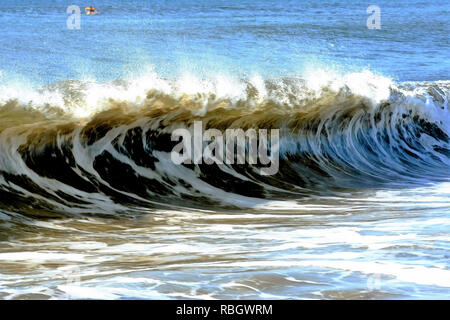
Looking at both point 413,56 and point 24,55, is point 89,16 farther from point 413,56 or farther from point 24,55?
point 413,56

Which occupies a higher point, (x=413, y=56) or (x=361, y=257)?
(x=413, y=56)

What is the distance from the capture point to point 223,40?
24172 mm

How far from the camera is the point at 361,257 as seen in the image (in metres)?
5.10

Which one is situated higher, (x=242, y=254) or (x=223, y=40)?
(x=223, y=40)

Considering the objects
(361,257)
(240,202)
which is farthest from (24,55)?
(361,257)

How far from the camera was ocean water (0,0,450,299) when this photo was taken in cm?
469

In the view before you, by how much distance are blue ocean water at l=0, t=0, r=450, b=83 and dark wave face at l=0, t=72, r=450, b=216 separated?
244cm

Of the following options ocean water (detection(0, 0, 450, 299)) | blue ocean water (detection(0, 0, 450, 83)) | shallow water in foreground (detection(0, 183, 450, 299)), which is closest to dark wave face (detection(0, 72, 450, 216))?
ocean water (detection(0, 0, 450, 299))

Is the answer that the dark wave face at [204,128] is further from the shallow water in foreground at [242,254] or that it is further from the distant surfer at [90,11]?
the distant surfer at [90,11]

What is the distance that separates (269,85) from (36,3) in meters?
30.5

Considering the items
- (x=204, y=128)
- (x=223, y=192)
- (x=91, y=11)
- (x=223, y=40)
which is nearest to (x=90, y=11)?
(x=91, y=11)

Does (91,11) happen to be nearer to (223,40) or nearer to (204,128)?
(223,40)

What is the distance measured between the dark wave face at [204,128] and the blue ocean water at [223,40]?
2.44 metres

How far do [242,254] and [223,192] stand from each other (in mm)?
2856
